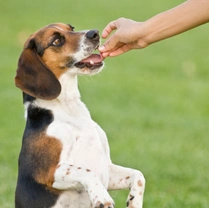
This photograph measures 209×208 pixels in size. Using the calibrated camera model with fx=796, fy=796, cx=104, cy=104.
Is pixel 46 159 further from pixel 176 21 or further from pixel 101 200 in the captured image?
pixel 176 21

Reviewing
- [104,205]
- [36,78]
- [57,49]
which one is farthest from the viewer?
[57,49]

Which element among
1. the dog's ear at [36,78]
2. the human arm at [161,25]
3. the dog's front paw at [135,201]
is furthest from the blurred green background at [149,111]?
the human arm at [161,25]

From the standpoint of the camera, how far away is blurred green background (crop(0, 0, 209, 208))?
995cm

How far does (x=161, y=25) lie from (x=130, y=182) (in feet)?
4.56

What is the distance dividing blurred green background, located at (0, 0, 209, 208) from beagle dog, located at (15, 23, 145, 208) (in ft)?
6.08

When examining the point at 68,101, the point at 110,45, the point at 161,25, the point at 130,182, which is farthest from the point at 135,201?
the point at 161,25

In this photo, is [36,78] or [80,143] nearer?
[80,143]

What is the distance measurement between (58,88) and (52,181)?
0.85 metres

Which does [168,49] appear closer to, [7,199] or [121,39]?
[7,199]

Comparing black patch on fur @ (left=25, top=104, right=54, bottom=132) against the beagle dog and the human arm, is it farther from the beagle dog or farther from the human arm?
the human arm

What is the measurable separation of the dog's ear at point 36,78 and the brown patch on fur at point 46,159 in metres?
0.44

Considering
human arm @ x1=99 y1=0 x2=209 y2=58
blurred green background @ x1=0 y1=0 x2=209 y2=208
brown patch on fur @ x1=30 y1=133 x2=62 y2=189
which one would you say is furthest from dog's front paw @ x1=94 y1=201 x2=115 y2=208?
blurred green background @ x1=0 y1=0 x2=209 y2=208

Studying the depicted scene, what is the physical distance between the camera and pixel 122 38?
22.7 feet

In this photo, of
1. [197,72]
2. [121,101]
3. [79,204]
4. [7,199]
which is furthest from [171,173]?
[197,72]
